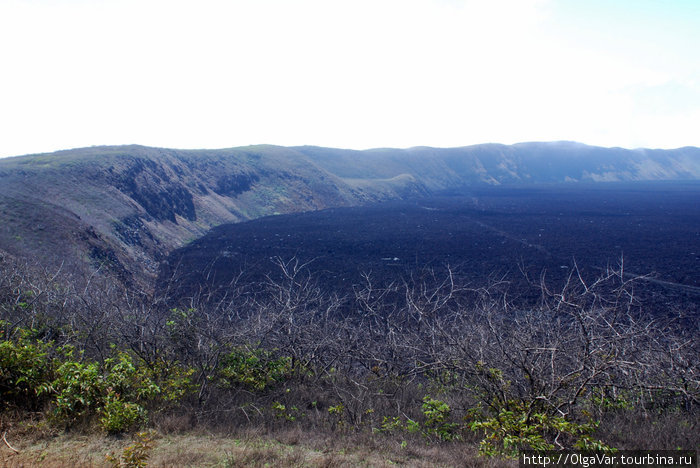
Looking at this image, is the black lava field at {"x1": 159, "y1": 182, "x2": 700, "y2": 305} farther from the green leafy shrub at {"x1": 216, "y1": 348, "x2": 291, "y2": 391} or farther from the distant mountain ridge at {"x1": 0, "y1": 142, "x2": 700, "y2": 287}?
the green leafy shrub at {"x1": 216, "y1": 348, "x2": 291, "y2": 391}

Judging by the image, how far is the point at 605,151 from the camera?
158625mm

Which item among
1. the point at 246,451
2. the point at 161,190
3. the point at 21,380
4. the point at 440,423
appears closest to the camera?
the point at 246,451

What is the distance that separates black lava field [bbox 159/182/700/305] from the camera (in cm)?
2212

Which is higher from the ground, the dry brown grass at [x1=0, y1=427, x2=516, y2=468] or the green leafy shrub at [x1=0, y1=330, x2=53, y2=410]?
the green leafy shrub at [x1=0, y1=330, x2=53, y2=410]

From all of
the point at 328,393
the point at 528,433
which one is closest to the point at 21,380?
Result: the point at 328,393

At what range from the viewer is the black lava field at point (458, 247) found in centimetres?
2212

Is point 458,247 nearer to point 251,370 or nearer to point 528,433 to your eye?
point 251,370

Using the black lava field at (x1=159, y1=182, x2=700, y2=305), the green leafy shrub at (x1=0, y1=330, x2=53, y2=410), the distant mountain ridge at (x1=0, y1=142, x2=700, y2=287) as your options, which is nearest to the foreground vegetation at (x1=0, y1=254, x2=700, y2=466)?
the green leafy shrub at (x1=0, y1=330, x2=53, y2=410)

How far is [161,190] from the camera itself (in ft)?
139

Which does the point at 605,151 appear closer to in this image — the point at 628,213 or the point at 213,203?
the point at 628,213

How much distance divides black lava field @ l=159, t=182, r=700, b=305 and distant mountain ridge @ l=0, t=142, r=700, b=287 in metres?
3.28

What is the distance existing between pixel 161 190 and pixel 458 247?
3156 cm

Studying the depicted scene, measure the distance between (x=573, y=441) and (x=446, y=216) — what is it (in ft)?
148

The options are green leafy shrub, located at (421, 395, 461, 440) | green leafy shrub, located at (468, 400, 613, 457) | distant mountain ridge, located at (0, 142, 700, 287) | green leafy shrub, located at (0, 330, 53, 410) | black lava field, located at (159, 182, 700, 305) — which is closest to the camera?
green leafy shrub, located at (468, 400, 613, 457)
